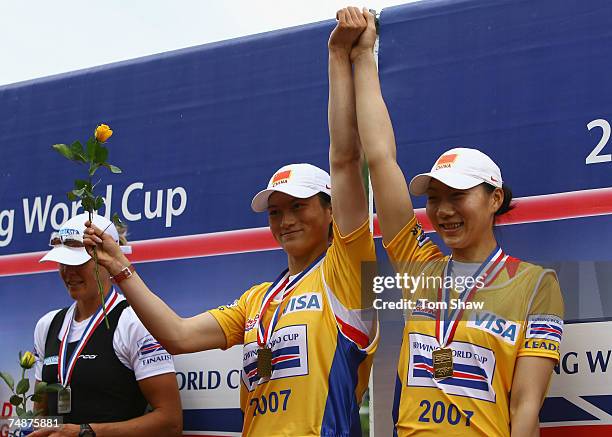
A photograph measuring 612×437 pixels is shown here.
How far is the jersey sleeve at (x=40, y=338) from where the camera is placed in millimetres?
4020

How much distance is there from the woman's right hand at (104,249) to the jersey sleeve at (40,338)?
1.09 metres

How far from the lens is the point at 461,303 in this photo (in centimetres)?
287

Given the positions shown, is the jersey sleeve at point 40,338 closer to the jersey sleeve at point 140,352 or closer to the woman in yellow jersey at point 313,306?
the jersey sleeve at point 140,352

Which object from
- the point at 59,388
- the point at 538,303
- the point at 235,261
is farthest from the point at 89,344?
the point at 538,303

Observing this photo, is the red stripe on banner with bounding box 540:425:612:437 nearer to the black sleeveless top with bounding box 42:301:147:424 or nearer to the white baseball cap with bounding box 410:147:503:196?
the white baseball cap with bounding box 410:147:503:196

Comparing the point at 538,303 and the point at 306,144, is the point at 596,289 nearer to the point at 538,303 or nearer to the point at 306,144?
the point at 538,303

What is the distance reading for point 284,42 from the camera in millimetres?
3959

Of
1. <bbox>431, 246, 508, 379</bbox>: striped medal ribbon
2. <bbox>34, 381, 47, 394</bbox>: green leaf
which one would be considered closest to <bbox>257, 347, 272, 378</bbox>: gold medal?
<bbox>431, 246, 508, 379</bbox>: striped medal ribbon

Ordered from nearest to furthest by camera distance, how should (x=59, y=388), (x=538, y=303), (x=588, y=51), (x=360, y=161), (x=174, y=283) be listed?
(x=538, y=303)
(x=360, y=161)
(x=588, y=51)
(x=59, y=388)
(x=174, y=283)

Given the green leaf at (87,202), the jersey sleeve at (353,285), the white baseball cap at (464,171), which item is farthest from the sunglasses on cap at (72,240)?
the white baseball cap at (464,171)

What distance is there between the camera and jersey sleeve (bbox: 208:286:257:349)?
11.0 feet

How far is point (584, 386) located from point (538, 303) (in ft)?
1.41

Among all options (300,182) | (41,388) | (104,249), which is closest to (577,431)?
(300,182)

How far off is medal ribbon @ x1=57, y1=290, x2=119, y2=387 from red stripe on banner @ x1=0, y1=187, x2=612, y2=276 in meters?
0.30
